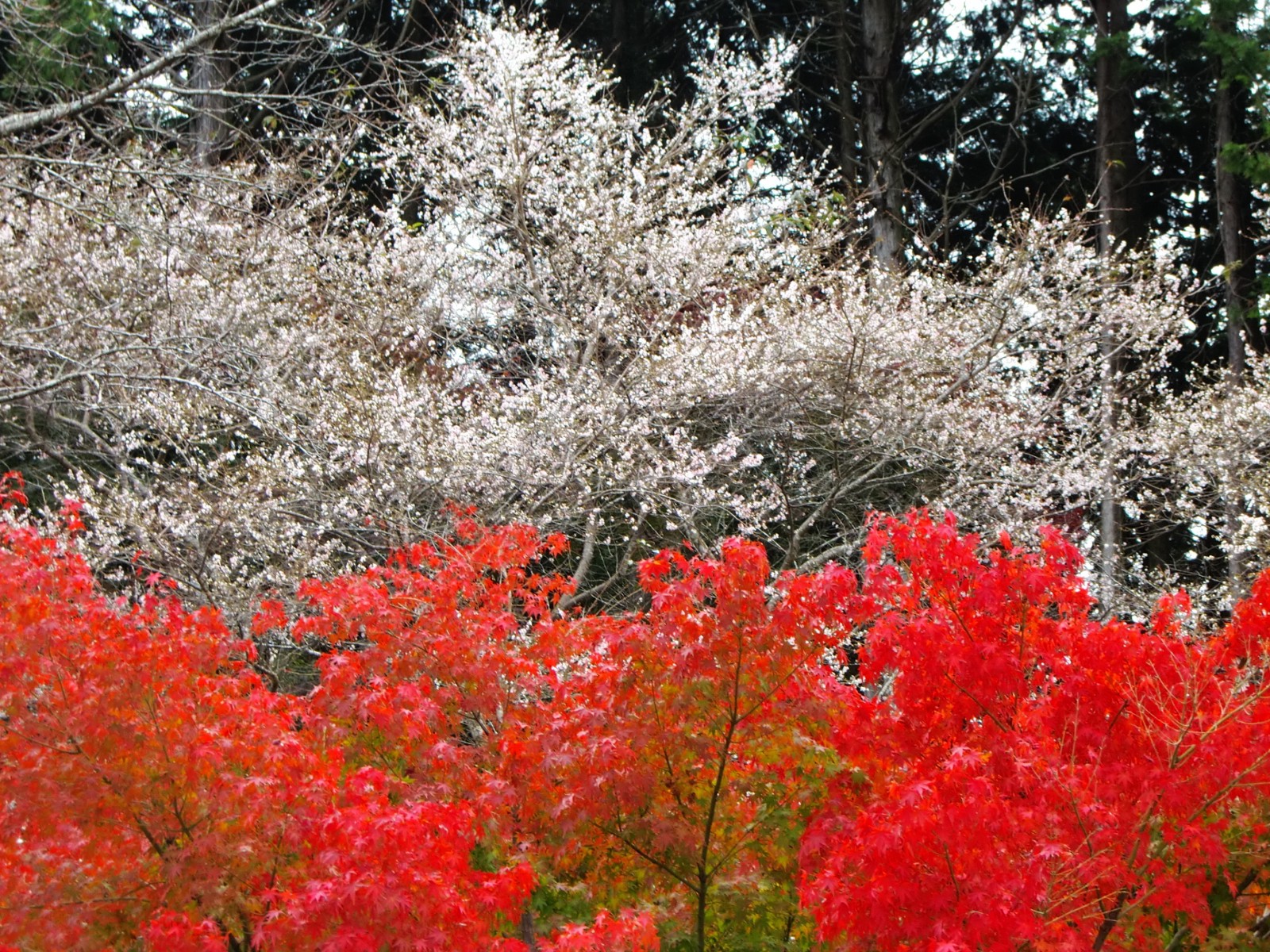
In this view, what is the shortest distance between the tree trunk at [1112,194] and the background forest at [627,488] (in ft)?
0.34

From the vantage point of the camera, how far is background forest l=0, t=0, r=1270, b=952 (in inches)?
162

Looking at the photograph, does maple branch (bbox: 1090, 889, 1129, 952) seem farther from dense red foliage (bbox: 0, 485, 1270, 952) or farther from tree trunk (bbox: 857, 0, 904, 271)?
tree trunk (bbox: 857, 0, 904, 271)

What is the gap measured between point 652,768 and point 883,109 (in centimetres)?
1276

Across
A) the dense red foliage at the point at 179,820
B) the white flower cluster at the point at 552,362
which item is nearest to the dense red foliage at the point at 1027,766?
the dense red foliage at the point at 179,820

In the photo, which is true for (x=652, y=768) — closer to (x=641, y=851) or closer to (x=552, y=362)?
(x=641, y=851)

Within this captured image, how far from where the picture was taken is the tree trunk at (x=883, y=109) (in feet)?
50.7

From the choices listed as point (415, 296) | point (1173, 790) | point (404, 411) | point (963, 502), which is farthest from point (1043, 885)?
point (415, 296)

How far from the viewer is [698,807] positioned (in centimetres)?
505

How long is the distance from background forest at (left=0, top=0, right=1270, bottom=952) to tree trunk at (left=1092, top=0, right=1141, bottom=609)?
103mm

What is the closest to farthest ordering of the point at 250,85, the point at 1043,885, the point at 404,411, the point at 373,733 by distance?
the point at 1043,885 → the point at 373,733 → the point at 404,411 → the point at 250,85

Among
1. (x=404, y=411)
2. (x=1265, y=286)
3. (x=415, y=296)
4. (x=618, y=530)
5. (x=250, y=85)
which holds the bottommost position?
(x=618, y=530)

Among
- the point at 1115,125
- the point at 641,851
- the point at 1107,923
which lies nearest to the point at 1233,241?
the point at 1115,125

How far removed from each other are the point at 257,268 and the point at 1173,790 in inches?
384

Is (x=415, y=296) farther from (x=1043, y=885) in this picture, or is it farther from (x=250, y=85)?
(x=1043, y=885)
